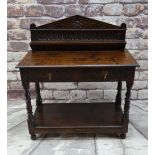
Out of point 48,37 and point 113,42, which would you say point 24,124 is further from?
point 113,42

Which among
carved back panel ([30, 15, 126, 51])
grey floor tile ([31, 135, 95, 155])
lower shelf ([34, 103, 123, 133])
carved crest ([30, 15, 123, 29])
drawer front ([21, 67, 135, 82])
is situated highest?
carved crest ([30, 15, 123, 29])

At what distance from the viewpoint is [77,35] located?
2605 mm

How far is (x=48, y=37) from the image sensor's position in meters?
2.61

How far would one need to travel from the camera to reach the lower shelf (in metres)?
2.47

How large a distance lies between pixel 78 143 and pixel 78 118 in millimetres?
262

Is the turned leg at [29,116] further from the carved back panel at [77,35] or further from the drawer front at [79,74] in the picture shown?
the carved back panel at [77,35]

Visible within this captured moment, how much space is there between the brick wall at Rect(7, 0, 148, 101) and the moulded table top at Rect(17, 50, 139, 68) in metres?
0.60

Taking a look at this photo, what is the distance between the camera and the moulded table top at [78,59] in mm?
2184

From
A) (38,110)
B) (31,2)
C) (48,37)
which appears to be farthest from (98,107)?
(31,2)

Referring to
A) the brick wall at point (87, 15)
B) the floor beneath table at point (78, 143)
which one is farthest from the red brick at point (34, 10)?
the floor beneath table at point (78, 143)

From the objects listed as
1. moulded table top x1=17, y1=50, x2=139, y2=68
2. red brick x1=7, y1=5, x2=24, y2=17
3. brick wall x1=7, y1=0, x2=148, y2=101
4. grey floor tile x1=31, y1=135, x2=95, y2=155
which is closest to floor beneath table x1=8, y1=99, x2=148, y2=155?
grey floor tile x1=31, y1=135, x2=95, y2=155

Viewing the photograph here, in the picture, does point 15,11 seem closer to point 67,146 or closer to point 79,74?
point 79,74

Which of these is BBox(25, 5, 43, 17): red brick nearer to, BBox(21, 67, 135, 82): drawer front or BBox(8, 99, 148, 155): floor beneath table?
BBox(21, 67, 135, 82): drawer front

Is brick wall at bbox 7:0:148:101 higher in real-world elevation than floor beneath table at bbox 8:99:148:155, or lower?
higher
